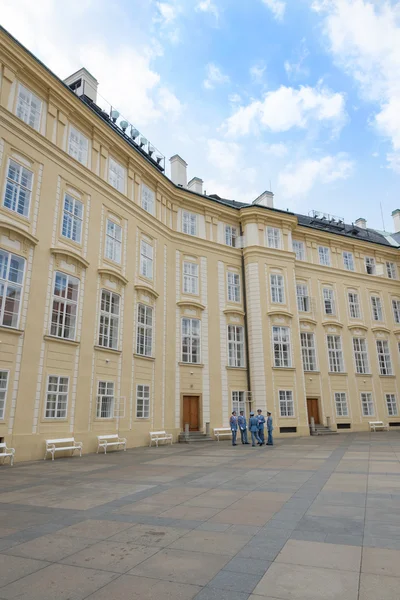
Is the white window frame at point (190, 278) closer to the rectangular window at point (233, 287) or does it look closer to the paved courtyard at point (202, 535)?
the rectangular window at point (233, 287)

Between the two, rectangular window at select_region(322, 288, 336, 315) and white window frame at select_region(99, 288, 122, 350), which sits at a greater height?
rectangular window at select_region(322, 288, 336, 315)

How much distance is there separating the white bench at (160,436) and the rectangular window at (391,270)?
26.3 metres

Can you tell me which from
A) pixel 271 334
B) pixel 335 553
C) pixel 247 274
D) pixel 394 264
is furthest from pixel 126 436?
pixel 394 264

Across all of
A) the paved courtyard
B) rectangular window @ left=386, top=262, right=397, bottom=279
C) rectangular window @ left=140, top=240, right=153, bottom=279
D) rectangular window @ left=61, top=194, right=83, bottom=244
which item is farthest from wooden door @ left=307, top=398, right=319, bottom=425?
rectangular window @ left=61, top=194, right=83, bottom=244

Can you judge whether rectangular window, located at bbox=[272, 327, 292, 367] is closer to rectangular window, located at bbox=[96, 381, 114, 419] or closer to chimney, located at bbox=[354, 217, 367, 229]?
rectangular window, located at bbox=[96, 381, 114, 419]

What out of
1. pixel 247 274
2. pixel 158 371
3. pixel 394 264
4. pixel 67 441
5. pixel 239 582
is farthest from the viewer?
pixel 394 264

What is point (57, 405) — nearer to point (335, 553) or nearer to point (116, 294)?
point (116, 294)

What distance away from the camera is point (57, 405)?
58.5ft

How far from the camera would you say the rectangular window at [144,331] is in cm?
2345

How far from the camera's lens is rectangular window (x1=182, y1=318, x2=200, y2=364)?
87.4 ft

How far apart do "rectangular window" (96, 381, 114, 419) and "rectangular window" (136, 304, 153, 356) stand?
296cm

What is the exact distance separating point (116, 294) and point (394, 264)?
93.7 ft

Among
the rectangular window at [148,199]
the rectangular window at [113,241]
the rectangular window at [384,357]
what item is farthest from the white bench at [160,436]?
A: the rectangular window at [384,357]

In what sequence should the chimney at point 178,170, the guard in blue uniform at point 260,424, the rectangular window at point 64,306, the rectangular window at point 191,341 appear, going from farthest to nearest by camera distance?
the chimney at point 178,170
the rectangular window at point 191,341
the guard in blue uniform at point 260,424
the rectangular window at point 64,306
